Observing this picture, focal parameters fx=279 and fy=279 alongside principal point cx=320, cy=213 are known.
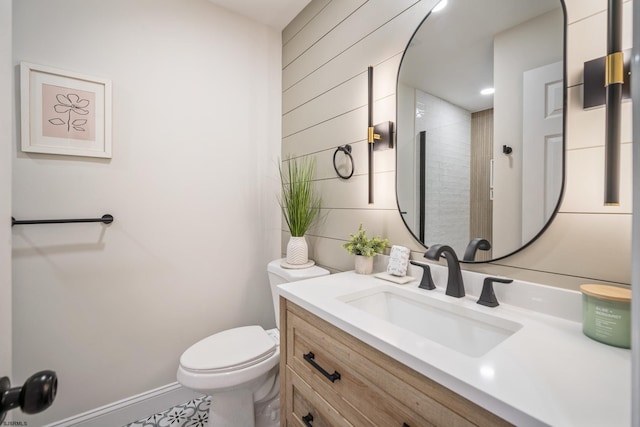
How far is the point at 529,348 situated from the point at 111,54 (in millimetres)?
2171

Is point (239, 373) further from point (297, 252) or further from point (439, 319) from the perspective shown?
point (439, 319)

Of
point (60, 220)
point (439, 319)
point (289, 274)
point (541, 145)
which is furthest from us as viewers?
point (289, 274)

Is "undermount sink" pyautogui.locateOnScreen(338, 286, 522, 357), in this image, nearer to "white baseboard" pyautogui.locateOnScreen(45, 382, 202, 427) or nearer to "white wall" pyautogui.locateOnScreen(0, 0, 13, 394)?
"white wall" pyautogui.locateOnScreen(0, 0, 13, 394)

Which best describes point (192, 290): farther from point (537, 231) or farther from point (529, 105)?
point (529, 105)

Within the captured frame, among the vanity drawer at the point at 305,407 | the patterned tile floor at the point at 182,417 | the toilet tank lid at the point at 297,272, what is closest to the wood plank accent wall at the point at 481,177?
the vanity drawer at the point at 305,407

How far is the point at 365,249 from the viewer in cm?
127

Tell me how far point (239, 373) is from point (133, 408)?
80cm

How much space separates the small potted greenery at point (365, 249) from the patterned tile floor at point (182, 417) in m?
1.27

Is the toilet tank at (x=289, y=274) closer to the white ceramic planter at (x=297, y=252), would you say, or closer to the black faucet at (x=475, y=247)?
the white ceramic planter at (x=297, y=252)

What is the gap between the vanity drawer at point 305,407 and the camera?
854 millimetres

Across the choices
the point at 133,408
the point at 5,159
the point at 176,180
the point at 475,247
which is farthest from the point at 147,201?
the point at 475,247

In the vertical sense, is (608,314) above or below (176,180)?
below

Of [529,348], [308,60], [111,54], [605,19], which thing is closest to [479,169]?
[605,19]

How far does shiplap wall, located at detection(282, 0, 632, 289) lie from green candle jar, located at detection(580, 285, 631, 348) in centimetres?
11
